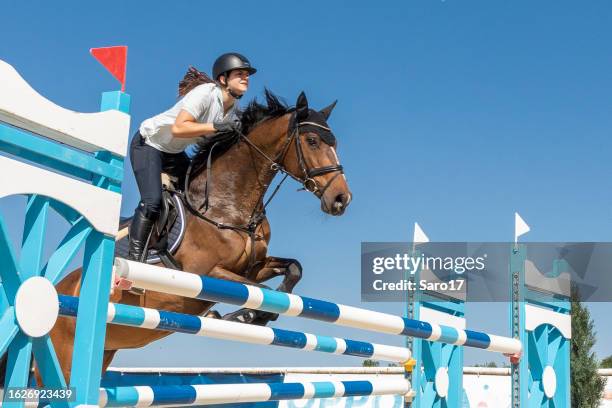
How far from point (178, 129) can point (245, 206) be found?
0.56 m

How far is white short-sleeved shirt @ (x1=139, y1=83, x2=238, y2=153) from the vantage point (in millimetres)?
3666

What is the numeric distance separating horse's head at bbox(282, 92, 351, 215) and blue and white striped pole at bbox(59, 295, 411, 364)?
613 millimetres

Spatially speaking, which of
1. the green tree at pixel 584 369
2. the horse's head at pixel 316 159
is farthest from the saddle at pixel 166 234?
the green tree at pixel 584 369

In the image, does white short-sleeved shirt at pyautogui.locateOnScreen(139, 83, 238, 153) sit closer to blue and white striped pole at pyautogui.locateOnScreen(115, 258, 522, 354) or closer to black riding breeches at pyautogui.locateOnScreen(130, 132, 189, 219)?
black riding breeches at pyautogui.locateOnScreen(130, 132, 189, 219)

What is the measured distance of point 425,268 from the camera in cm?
518

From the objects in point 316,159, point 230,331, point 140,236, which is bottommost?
point 230,331

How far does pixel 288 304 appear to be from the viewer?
2.89 meters

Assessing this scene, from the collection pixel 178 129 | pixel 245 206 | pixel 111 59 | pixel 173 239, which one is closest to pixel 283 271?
pixel 245 206

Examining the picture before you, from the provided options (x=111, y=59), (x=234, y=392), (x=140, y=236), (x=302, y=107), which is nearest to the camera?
(x=111, y=59)

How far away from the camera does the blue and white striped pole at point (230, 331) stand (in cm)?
260

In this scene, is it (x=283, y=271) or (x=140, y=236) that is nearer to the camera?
(x=140, y=236)

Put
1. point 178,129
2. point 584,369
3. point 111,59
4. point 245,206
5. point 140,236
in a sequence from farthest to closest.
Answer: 1. point 584,369
2. point 245,206
3. point 140,236
4. point 178,129
5. point 111,59

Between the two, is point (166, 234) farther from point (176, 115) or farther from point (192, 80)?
point (192, 80)

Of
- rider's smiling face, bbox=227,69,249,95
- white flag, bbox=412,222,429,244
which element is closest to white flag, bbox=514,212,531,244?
white flag, bbox=412,222,429,244
